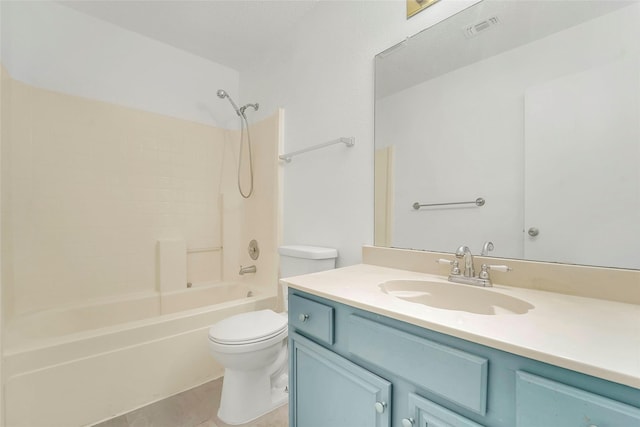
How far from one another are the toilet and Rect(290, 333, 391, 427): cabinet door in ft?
1.13

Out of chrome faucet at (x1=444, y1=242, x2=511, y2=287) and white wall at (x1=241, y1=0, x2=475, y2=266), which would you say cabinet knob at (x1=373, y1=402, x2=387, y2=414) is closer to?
chrome faucet at (x1=444, y1=242, x2=511, y2=287)

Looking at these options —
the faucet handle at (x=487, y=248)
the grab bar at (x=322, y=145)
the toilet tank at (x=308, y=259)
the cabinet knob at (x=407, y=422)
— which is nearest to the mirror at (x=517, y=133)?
the faucet handle at (x=487, y=248)

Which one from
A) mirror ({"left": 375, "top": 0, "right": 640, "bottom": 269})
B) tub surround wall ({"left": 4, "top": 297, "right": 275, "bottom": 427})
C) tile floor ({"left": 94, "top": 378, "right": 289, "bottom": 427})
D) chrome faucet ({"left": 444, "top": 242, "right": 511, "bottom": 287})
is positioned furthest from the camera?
tile floor ({"left": 94, "top": 378, "right": 289, "bottom": 427})

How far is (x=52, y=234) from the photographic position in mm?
1733

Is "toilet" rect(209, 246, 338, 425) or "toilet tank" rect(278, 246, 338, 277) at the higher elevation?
"toilet tank" rect(278, 246, 338, 277)

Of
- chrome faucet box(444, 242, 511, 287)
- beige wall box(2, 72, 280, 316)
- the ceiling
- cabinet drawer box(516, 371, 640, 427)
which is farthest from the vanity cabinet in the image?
the ceiling

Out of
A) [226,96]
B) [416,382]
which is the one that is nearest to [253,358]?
[416,382]

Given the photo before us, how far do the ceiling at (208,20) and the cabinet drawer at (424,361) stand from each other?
6.42ft

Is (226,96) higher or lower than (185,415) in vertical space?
higher

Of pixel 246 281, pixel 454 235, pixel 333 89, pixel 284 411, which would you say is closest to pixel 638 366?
pixel 454 235

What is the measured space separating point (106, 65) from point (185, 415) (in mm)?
2329

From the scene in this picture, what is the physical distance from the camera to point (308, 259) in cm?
156

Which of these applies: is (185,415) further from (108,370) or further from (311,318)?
(311,318)

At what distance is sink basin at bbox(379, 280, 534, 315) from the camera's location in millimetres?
848
